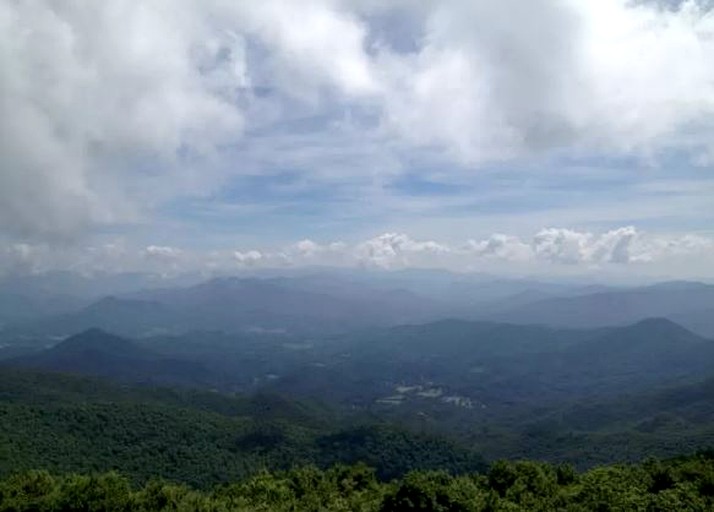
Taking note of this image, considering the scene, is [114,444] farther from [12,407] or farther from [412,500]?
[412,500]

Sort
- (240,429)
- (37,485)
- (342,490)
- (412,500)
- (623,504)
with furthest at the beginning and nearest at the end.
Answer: (240,429) < (342,490) < (37,485) < (412,500) < (623,504)

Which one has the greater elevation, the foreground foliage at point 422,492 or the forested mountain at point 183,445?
the foreground foliage at point 422,492

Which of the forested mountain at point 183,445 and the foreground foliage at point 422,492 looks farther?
the forested mountain at point 183,445

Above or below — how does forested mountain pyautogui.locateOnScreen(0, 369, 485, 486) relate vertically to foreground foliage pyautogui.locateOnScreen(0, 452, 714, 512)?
below

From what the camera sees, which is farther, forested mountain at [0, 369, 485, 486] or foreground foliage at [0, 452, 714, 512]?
forested mountain at [0, 369, 485, 486]

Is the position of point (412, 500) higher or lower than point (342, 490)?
higher

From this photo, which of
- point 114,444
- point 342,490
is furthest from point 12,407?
point 342,490

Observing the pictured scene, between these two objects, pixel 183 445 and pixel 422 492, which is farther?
pixel 183 445

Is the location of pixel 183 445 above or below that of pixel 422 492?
below
